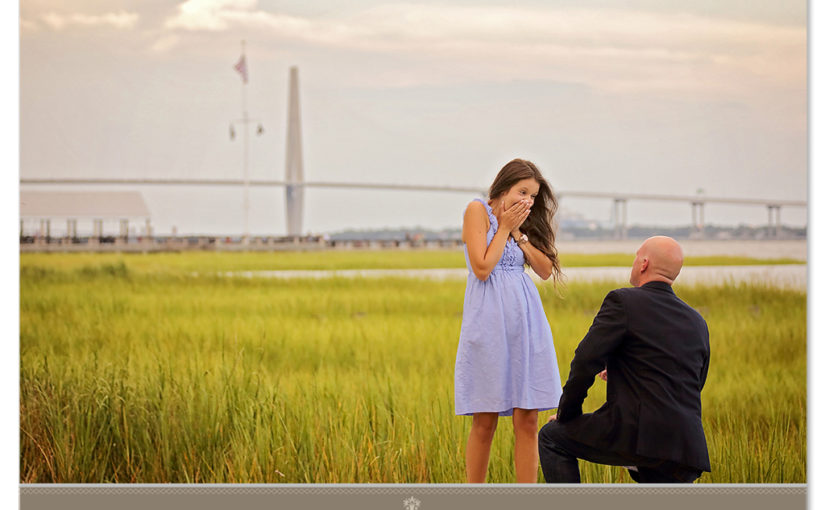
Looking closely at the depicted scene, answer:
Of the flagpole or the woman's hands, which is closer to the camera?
the woman's hands

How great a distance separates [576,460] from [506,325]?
50cm

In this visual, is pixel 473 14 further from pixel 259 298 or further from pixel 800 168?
pixel 259 298

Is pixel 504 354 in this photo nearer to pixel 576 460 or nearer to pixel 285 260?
pixel 576 460

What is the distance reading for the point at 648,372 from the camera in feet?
7.16

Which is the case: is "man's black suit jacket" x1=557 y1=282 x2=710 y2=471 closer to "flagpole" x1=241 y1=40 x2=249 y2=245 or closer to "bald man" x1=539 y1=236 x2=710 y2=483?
"bald man" x1=539 y1=236 x2=710 y2=483

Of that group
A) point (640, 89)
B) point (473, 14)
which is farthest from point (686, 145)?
point (473, 14)

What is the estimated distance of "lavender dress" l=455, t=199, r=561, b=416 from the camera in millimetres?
2590

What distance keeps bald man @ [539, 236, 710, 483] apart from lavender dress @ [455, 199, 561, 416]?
1.04 feet

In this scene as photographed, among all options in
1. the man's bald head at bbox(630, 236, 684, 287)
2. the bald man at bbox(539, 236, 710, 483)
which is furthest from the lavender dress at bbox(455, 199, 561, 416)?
the man's bald head at bbox(630, 236, 684, 287)

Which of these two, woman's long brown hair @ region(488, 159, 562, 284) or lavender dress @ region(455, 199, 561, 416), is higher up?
woman's long brown hair @ region(488, 159, 562, 284)

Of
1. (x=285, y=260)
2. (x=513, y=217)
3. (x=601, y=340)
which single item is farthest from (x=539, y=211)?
(x=285, y=260)

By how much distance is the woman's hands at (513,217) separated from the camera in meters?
2.60

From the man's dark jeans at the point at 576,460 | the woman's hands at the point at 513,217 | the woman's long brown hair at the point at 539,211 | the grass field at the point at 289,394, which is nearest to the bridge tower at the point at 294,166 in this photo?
the grass field at the point at 289,394

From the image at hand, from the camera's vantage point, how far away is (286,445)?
11.2 ft
